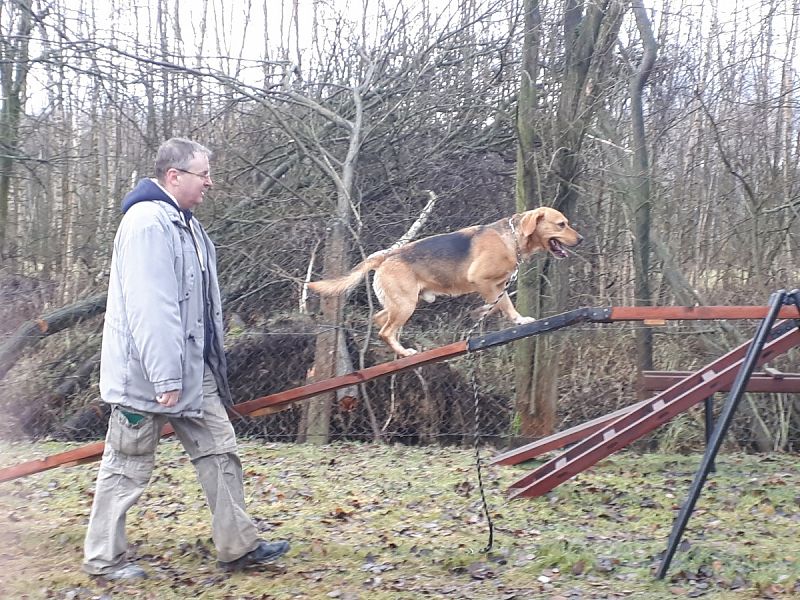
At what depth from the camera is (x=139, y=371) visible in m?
4.01

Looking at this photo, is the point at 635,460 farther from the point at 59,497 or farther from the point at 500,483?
the point at 59,497

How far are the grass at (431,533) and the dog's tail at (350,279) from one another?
1.49 meters

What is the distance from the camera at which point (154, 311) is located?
12.8 feet

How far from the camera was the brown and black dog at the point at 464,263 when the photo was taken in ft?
22.1

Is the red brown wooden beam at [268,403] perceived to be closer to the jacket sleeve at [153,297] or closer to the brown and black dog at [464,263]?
the jacket sleeve at [153,297]

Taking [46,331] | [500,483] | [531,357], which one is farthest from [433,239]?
[46,331]

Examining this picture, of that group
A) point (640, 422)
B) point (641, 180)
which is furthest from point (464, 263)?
point (641, 180)

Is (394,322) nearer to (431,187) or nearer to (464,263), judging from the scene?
(464,263)

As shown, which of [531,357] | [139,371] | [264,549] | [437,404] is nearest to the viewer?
[139,371]

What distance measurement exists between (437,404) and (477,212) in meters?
2.47

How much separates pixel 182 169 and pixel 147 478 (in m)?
1.51

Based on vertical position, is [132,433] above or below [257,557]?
above

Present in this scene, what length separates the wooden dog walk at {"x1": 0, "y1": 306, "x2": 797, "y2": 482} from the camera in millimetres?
4883

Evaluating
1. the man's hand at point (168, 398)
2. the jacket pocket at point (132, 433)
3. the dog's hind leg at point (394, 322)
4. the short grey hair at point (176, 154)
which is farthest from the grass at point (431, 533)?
the short grey hair at point (176, 154)
